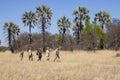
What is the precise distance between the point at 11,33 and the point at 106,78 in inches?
3147

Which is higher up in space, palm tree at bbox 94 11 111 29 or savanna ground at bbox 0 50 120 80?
palm tree at bbox 94 11 111 29

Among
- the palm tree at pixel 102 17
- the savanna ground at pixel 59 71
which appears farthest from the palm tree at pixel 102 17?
the savanna ground at pixel 59 71

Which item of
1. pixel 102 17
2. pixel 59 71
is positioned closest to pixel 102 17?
pixel 102 17

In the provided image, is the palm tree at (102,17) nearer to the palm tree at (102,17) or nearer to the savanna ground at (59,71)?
the palm tree at (102,17)

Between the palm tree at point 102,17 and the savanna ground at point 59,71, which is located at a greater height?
the palm tree at point 102,17

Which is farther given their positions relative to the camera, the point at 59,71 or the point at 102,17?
the point at 102,17

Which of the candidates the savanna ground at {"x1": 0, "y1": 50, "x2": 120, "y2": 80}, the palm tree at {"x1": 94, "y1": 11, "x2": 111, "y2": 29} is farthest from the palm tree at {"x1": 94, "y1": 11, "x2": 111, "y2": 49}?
the savanna ground at {"x1": 0, "y1": 50, "x2": 120, "y2": 80}

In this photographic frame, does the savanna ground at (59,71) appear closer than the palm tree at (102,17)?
Yes

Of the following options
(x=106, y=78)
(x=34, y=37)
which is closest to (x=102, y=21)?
(x=34, y=37)

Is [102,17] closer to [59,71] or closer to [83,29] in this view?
[83,29]

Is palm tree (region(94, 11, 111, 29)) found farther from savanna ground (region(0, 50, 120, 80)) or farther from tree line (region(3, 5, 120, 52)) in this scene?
savanna ground (region(0, 50, 120, 80))

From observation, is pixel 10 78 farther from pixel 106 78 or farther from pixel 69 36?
pixel 69 36

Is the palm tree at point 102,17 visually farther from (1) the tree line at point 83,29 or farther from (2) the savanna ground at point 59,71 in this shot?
(2) the savanna ground at point 59,71

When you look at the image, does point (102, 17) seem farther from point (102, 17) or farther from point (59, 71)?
point (59, 71)
